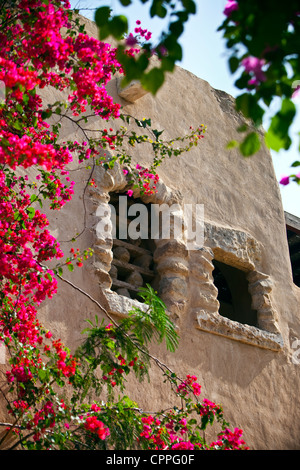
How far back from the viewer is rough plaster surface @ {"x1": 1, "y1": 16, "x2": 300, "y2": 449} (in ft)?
14.3

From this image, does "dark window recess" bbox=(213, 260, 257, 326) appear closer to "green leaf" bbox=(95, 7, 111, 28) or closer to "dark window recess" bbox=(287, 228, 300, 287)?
"dark window recess" bbox=(287, 228, 300, 287)

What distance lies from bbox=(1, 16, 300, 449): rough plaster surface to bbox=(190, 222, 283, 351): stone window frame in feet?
A: 0.04

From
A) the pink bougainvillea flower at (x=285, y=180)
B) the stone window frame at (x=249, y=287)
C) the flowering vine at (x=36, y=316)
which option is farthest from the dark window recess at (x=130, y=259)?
the pink bougainvillea flower at (x=285, y=180)

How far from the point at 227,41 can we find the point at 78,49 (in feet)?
6.30

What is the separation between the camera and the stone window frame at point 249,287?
5051 mm

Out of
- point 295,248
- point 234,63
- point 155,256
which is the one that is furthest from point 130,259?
point 234,63

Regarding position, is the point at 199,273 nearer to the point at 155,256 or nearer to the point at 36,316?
the point at 155,256

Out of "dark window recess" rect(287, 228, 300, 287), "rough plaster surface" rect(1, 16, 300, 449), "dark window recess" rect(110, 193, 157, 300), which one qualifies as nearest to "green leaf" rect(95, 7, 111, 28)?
"rough plaster surface" rect(1, 16, 300, 449)

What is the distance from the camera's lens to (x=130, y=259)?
5320 millimetres

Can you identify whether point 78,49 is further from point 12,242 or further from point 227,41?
point 227,41

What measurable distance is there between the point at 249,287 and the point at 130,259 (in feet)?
4.37

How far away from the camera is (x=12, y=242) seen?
10.8 ft

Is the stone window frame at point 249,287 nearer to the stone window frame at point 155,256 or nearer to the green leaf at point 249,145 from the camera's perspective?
the stone window frame at point 155,256

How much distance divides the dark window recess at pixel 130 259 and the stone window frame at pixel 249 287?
1.28 feet
